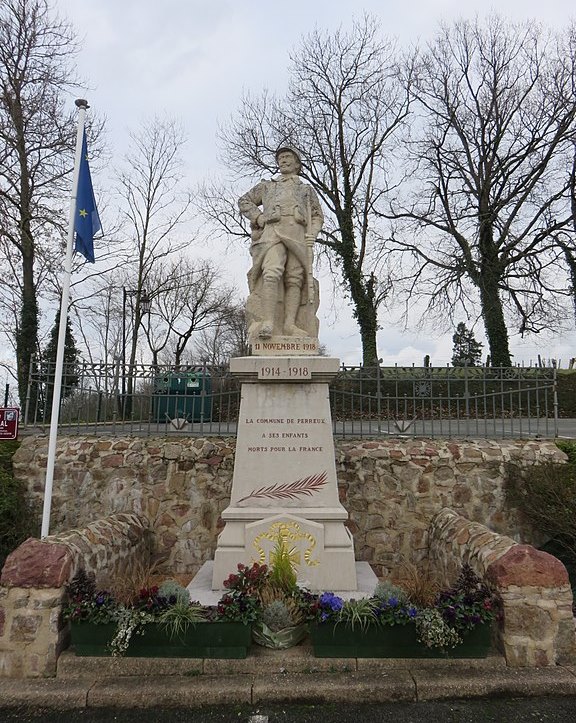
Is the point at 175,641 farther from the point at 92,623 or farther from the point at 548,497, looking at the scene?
the point at 548,497

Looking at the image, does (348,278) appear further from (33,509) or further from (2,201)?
(33,509)

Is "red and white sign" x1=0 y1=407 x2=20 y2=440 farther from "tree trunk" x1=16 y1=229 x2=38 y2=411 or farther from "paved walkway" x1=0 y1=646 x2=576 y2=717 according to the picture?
"tree trunk" x1=16 y1=229 x2=38 y2=411

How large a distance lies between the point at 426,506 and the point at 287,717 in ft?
14.2

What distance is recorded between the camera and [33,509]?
6.92 meters

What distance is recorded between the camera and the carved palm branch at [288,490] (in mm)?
5004

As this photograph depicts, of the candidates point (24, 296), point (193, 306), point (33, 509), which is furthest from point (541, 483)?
point (193, 306)

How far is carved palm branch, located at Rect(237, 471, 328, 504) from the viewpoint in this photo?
500 centimetres

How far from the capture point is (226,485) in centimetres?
687

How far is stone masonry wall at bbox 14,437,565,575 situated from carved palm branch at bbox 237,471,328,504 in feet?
6.43

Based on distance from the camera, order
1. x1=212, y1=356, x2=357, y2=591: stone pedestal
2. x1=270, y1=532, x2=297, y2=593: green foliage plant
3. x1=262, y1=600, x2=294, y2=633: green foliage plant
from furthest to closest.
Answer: x1=212, y1=356, x2=357, y2=591: stone pedestal, x1=270, y1=532, x2=297, y2=593: green foliage plant, x1=262, y1=600, x2=294, y2=633: green foliage plant

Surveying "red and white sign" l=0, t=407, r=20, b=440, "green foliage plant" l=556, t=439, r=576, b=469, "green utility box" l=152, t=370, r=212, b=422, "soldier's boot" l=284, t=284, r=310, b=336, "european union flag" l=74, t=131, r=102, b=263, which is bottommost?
"green foliage plant" l=556, t=439, r=576, b=469

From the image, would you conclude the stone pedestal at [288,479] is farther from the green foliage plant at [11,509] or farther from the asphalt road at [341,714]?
the green foliage plant at [11,509]

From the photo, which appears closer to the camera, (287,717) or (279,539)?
(287,717)

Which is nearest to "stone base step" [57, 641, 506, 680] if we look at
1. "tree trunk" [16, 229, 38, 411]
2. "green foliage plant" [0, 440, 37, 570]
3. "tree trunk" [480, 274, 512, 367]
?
"green foliage plant" [0, 440, 37, 570]
